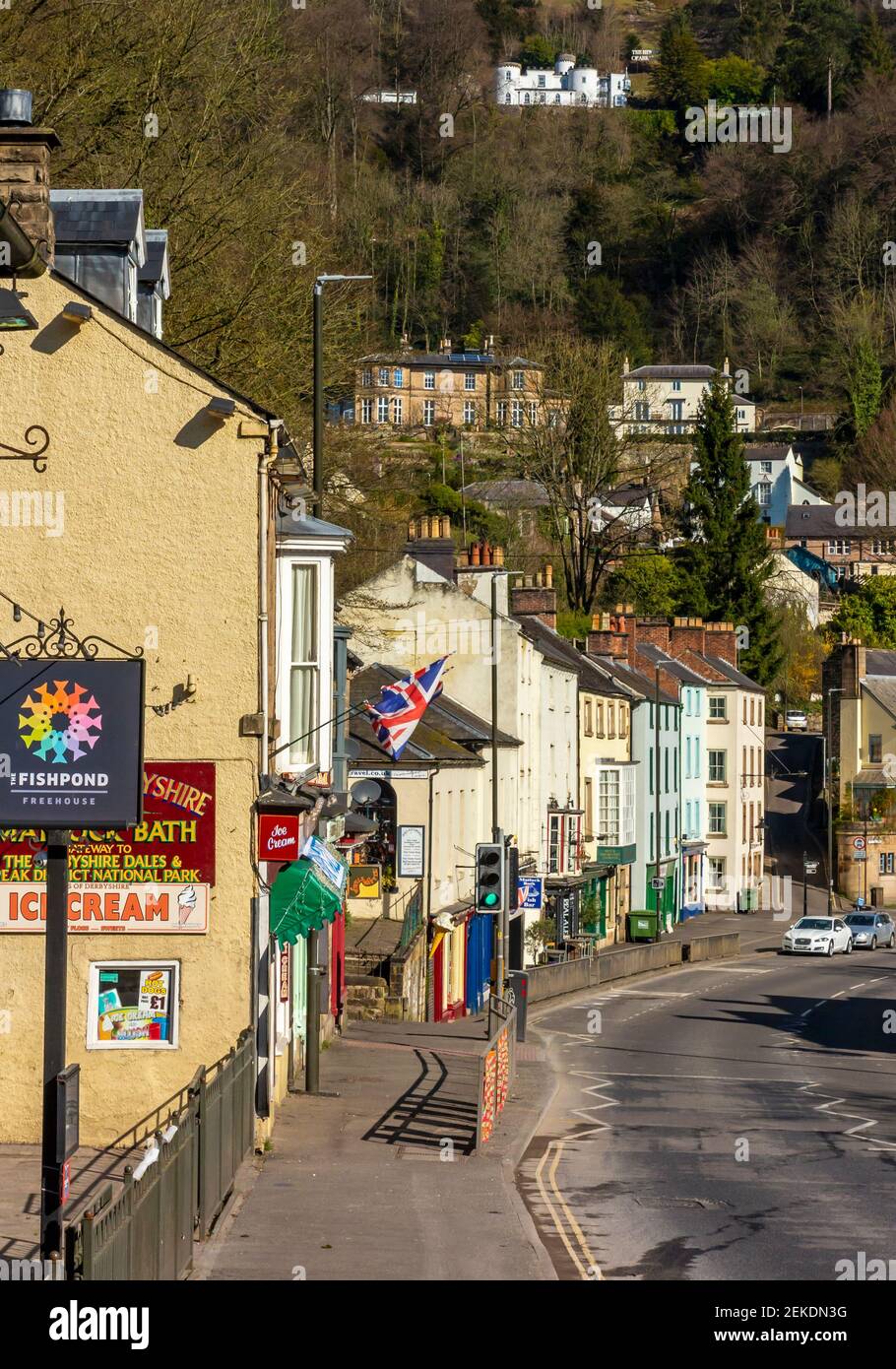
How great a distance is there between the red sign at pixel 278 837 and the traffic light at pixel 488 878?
299 inches

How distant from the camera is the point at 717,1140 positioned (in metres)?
23.6

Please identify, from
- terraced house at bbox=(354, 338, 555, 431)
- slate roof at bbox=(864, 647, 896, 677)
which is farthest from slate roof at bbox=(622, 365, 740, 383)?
slate roof at bbox=(864, 647, 896, 677)

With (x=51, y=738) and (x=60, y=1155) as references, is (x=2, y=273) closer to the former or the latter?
(x=51, y=738)

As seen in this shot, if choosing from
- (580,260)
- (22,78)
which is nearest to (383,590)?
(22,78)

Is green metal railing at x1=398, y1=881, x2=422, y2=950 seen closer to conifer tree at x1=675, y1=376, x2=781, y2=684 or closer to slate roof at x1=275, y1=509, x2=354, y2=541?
slate roof at x1=275, y1=509, x2=354, y2=541

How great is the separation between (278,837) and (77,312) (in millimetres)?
5680

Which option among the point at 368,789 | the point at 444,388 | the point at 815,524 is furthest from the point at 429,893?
the point at 815,524

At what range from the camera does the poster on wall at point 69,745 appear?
13.8 meters

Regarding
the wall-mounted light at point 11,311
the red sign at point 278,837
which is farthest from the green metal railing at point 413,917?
the wall-mounted light at point 11,311

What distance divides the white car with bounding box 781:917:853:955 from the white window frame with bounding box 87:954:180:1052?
142ft

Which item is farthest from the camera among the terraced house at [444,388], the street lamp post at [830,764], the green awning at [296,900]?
the terraced house at [444,388]

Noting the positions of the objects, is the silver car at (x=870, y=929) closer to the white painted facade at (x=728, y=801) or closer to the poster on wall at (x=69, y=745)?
the white painted facade at (x=728, y=801)

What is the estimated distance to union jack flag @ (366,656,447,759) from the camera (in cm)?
2725

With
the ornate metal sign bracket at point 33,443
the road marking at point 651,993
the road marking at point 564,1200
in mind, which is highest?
the ornate metal sign bracket at point 33,443
